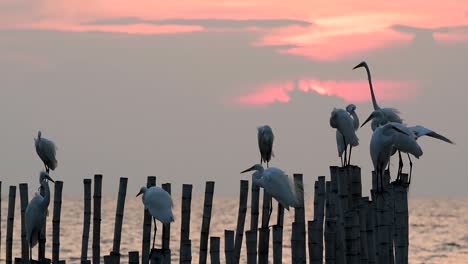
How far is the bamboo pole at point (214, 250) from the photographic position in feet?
42.0

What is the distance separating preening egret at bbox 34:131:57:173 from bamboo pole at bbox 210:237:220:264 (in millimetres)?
7000

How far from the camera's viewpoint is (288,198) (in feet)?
48.1

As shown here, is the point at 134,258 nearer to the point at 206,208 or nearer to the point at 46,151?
the point at 206,208

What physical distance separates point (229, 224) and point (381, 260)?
6897cm

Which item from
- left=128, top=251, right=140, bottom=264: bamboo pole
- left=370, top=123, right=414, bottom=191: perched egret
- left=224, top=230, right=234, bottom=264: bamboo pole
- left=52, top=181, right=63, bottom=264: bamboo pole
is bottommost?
left=128, top=251, right=140, bottom=264: bamboo pole

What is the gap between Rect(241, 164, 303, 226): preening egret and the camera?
14680mm

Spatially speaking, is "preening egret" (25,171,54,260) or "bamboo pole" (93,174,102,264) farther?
"bamboo pole" (93,174,102,264)

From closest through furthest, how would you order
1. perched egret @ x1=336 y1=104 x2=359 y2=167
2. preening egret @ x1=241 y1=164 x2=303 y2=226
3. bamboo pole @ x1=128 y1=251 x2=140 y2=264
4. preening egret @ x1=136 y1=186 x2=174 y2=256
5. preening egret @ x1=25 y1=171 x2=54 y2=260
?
1. bamboo pole @ x1=128 y1=251 x2=140 y2=264
2. preening egret @ x1=241 y1=164 x2=303 y2=226
3. preening egret @ x1=25 y1=171 x2=54 y2=260
4. preening egret @ x1=136 y1=186 x2=174 y2=256
5. perched egret @ x1=336 y1=104 x2=359 y2=167

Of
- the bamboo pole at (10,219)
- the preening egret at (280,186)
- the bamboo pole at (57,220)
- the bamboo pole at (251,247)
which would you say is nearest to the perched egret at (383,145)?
the preening egret at (280,186)

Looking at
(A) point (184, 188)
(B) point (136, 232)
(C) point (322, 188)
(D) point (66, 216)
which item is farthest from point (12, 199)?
(D) point (66, 216)

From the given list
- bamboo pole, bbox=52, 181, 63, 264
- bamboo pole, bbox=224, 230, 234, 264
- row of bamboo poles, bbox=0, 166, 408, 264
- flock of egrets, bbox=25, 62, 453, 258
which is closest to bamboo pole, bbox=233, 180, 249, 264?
flock of egrets, bbox=25, 62, 453, 258

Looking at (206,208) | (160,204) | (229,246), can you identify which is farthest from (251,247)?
(206,208)

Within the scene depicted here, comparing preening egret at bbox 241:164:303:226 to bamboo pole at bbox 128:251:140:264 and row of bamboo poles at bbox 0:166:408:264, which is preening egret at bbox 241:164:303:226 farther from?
bamboo pole at bbox 128:251:140:264

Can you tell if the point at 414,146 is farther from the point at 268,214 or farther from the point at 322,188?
the point at 268,214
